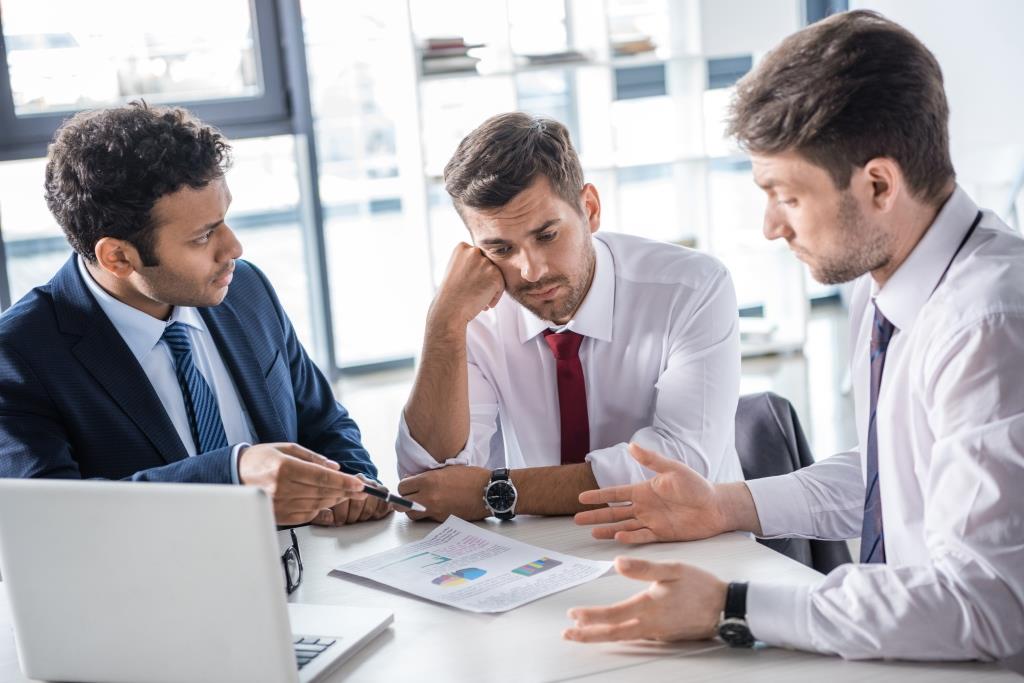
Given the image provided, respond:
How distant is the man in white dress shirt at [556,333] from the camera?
1.98 metres

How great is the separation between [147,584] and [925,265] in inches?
39.9

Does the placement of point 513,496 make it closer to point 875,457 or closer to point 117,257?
point 875,457

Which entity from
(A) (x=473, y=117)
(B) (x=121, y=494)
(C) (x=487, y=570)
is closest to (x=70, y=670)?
(B) (x=121, y=494)

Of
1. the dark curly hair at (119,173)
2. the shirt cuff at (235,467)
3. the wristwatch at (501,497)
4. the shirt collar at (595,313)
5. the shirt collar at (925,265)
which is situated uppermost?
the dark curly hair at (119,173)

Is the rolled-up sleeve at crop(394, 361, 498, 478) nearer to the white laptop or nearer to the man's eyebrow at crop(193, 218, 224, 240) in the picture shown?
the man's eyebrow at crop(193, 218, 224, 240)

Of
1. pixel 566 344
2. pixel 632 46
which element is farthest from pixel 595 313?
pixel 632 46

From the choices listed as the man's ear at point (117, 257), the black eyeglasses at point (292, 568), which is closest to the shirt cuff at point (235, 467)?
the black eyeglasses at point (292, 568)

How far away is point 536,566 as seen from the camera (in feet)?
5.14

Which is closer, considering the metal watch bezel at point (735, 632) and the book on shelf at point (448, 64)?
the metal watch bezel at point (735, 632)

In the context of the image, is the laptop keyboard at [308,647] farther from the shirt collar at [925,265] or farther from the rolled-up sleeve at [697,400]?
the shirt collar at [925,265]

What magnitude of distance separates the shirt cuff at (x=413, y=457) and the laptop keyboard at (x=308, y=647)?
61 centimetres

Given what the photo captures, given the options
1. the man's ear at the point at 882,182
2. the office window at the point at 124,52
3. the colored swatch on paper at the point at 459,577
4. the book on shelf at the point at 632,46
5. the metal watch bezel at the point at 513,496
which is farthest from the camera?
the book on shelf at the point at 632,46

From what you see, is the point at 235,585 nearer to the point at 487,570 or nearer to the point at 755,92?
the point at 487,570

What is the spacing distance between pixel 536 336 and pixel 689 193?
3419 millimetres
